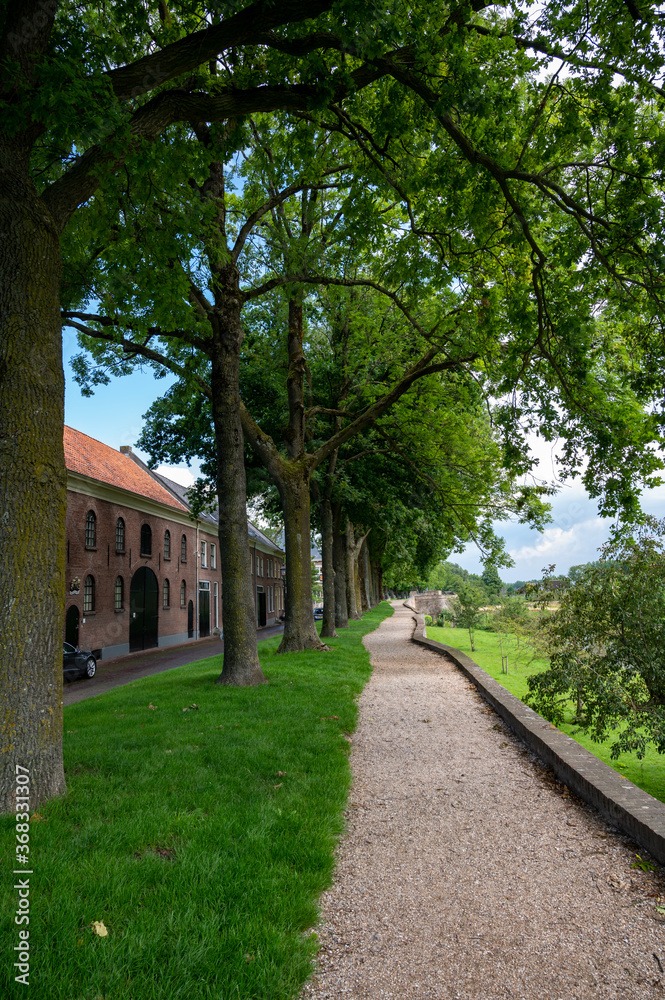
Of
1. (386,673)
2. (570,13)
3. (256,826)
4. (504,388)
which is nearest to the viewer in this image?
(256,826)

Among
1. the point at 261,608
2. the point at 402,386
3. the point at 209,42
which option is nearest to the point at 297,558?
the point at 402,386

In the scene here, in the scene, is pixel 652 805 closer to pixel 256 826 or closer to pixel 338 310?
pixel 256 826

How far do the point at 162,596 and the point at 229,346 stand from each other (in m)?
22.2

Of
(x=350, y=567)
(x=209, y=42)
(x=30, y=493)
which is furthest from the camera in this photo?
(x=350, y=567)

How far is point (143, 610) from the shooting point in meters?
27.6

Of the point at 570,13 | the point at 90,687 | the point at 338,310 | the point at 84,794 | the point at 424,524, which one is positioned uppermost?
the point at 338,310

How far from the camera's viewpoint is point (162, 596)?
29.8 metres

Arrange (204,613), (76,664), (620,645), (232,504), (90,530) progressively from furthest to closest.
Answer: (204,613) < (90,530) < (76,664) < (232,504) < (620,645)

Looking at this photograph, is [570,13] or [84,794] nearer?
[84,794]

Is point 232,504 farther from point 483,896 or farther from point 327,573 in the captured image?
point 327,573

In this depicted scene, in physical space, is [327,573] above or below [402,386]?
below

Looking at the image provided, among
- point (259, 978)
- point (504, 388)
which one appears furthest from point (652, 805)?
point (504, 388)

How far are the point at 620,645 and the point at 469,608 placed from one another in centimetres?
1448

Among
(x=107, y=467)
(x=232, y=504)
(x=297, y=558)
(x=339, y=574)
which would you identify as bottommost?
(x=339, y=574)
